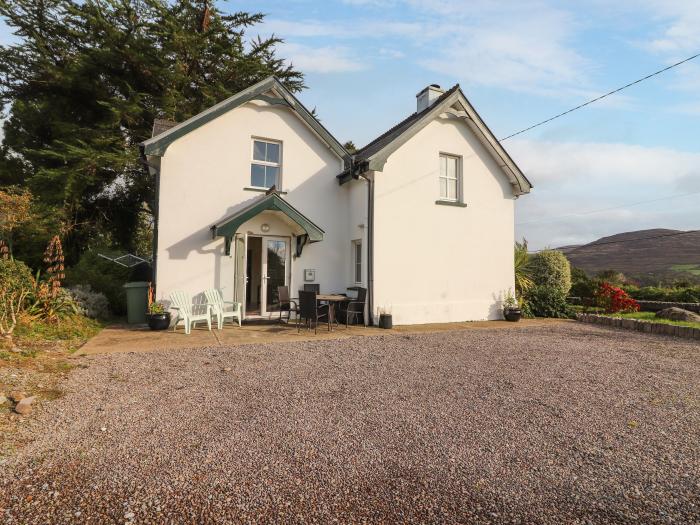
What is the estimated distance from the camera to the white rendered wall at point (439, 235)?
1119 centimetres

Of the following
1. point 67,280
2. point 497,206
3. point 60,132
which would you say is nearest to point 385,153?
point 497,206

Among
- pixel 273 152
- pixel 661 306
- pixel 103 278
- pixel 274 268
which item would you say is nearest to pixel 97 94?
pixel 103 278

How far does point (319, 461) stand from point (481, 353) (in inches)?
201

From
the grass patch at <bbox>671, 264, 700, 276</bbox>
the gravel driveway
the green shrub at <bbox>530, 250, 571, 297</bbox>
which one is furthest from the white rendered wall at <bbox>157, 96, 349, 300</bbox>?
the grass patch at <bbox>671, 264, 700, 276</bbox>

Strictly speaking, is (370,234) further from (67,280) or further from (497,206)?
(67,280)

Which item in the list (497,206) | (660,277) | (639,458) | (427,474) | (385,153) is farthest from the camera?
(660,277)

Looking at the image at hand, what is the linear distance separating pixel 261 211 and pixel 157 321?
3818 mm

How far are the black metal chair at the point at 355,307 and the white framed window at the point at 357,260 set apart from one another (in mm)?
656

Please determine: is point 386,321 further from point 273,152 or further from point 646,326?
point 646,326

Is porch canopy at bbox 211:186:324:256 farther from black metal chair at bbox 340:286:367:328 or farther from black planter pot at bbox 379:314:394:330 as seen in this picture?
black planter pot at bbox 379:314:394:330

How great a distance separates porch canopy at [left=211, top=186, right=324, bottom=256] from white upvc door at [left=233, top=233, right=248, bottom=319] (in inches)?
13.1

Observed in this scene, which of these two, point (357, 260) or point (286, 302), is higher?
point (357, 260)

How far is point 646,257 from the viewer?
92.4ft

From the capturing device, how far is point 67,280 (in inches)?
473
